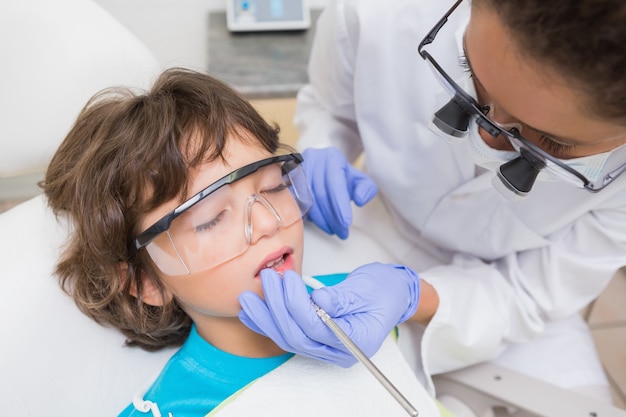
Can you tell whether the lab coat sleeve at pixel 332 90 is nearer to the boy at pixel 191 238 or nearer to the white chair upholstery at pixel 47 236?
the boy at pixel 191 238

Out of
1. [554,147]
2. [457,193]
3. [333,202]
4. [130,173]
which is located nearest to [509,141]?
[554,147]

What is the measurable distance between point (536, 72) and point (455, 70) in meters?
0.49

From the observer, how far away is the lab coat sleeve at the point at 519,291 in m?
1.37

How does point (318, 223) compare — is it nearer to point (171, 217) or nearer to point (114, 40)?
point (171, 217)

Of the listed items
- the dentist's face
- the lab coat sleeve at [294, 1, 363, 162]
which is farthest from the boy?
the dentist's face

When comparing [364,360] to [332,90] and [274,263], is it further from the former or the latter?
[332,90]

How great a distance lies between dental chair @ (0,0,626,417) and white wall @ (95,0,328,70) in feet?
3.59

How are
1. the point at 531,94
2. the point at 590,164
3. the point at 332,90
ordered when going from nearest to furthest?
the point at 531,94
the point at 590,164
the point at 332,90

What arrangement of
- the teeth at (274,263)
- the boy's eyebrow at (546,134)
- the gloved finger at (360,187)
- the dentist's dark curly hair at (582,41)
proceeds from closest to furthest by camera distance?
the dentist's dark curly hair at (582,41)
the boy's eyebrow at (546,134)
the teeth at (274,263)
the gloved finger at (360,187)

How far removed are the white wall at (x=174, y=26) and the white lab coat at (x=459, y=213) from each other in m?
1.08

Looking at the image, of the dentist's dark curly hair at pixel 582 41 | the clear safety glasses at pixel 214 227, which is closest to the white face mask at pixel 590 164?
the dentist's dark curly hair at pixel 582 41

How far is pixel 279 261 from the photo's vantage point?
47.3 inches

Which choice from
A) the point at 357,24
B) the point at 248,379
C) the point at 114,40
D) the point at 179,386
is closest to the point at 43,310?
the point at 179,386

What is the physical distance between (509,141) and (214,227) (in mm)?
574
